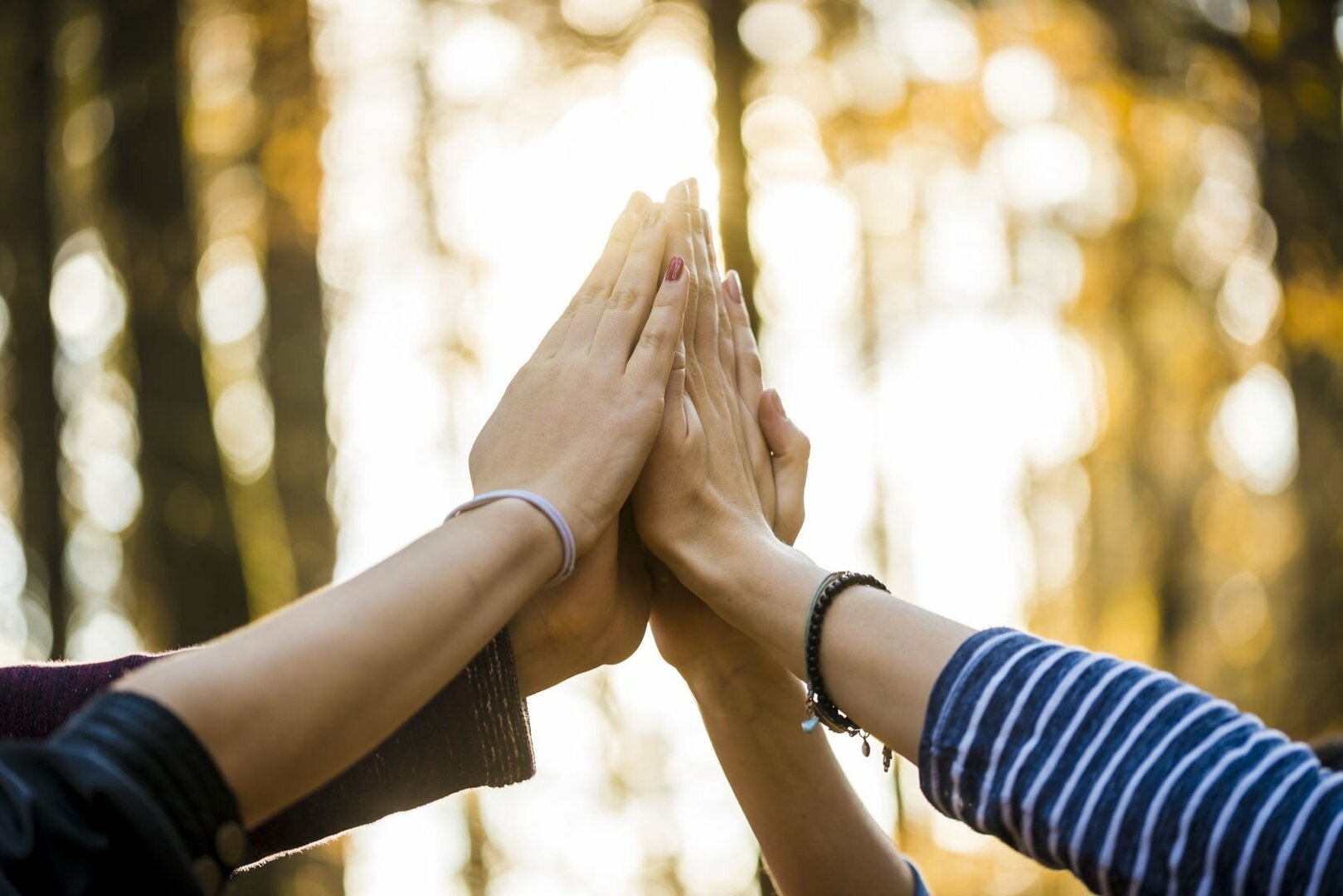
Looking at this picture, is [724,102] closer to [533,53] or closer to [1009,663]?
[533,53]

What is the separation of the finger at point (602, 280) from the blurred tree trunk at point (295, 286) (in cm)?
381

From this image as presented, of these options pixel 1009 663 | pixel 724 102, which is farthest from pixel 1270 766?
pixel 724 102

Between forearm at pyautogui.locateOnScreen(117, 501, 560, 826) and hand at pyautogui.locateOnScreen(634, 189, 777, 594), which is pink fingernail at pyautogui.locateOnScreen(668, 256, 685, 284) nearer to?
hand at pyautogui.locateOnScreen(634, 189, 777, 594)

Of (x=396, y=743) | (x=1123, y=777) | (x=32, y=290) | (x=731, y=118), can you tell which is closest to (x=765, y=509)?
(x=396, y=743)

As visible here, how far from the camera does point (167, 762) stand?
714mm

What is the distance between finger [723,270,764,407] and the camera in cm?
174

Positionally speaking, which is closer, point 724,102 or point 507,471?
point 507,471

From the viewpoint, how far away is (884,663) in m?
1.04

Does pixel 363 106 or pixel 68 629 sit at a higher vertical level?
pixel 363 106

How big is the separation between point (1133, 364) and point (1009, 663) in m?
5.80

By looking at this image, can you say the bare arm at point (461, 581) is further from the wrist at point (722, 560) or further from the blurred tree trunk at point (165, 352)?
the blurred tree trunk at point (165, 352)

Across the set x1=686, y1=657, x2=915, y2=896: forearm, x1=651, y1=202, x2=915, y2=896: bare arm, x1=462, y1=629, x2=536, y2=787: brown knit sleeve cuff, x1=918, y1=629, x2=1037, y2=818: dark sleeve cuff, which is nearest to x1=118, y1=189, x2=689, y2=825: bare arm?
x1=462, y1=629, x2=536, y2=787: brown knit sleeve cuff

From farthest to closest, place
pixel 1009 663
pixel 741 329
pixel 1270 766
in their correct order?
pixel 741 329, pixel 1009 663, pixel 1270 766

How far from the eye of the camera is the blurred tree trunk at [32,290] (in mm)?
4844
